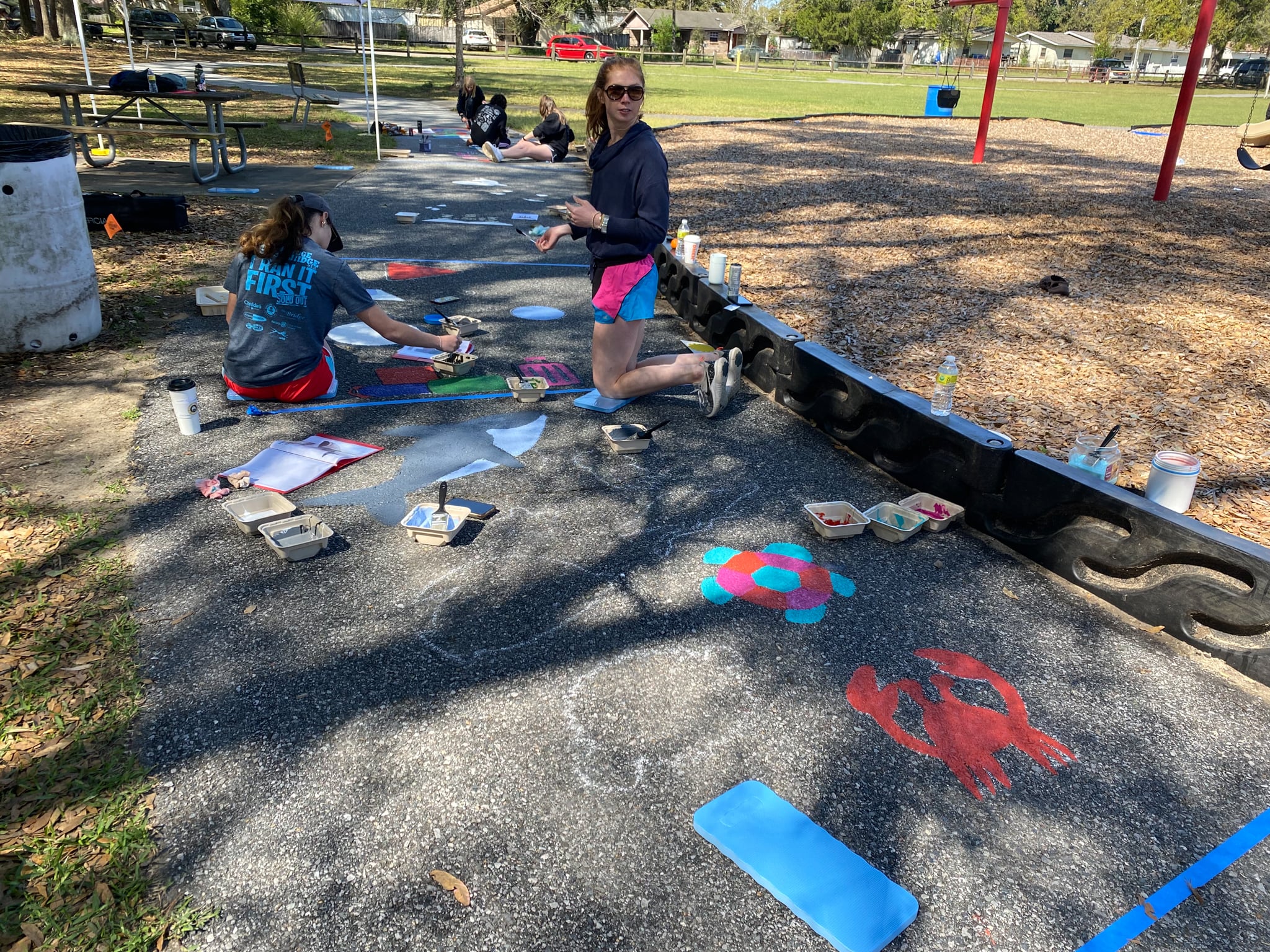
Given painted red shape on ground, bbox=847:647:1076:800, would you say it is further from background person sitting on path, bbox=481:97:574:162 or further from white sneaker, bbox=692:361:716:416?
background person sitting on path, bbox=481:97:574:162

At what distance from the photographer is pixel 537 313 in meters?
6.64

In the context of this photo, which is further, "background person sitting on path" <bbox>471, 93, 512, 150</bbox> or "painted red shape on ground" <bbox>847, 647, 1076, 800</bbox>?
"background person sitting on path" <bbox>471, 93, 512, 150</bbox>

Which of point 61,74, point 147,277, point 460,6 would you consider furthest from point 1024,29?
point 147,277

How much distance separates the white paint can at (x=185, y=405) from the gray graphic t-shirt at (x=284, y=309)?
32 centimetres

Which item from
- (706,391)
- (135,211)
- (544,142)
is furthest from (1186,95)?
(135,211)

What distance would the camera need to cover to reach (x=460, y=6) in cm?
2283

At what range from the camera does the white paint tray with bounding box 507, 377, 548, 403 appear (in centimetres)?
489

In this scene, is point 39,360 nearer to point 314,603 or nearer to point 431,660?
point 314,603

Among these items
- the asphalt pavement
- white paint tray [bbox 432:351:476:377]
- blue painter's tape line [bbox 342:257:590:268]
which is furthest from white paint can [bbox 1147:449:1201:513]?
blue painter's tape line [bbox 342:257:590:268]

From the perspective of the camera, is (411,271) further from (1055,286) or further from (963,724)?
(963,724)

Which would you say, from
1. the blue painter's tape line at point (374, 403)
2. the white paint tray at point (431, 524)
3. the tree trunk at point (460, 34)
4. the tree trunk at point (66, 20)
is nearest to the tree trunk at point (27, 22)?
the tree trunk at point (66, 20)

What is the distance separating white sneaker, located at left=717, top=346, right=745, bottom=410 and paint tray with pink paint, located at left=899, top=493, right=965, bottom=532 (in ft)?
4.22

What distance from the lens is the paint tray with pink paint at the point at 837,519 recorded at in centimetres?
366

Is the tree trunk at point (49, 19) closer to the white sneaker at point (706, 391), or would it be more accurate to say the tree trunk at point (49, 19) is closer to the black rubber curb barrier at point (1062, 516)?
the white sneaker at point (706, 391)
